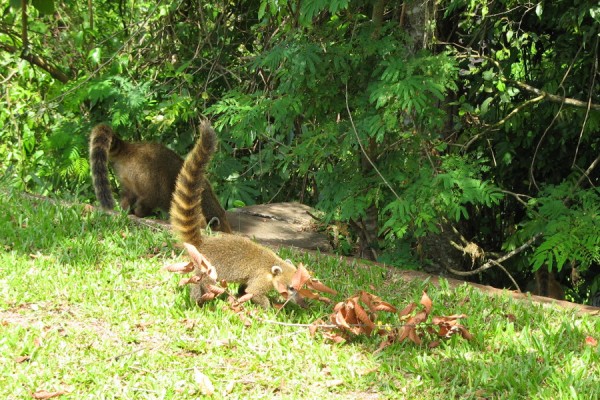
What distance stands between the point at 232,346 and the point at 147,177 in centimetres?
363

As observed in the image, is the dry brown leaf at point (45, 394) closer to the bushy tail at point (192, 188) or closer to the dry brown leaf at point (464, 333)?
the bushy tail at point (192, 188)

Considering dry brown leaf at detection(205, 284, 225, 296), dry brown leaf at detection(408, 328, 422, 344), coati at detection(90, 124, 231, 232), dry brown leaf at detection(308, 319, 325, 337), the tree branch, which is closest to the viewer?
dry brown leaf at detection(408, 328, 422, 344)

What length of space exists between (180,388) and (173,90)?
5.53 m

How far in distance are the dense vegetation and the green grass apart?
1191 mm

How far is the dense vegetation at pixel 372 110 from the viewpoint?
559 cm

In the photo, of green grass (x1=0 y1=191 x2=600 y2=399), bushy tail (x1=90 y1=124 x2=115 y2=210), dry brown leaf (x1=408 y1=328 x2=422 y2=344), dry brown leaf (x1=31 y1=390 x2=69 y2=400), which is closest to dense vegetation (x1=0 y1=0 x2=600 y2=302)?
bushy tail (x1=90 y1=124 x2=115 y2=210)

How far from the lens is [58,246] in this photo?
16.8 ft

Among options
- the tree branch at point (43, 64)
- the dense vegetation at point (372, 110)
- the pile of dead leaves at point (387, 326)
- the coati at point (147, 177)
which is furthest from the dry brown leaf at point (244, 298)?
the tree branch at point (43, 64)

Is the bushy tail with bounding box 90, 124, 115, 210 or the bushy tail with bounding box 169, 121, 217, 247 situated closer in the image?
the bushy tail with bounding box 169, 121, 217, 247

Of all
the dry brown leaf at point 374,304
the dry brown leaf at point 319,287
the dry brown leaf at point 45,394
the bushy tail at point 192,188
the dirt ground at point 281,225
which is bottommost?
the dirt ground at point 281,225

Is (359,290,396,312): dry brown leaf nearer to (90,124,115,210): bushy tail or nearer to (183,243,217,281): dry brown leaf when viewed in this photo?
(183,243,217,281): dry brown leaf

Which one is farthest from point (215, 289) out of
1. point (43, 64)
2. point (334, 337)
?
point (43, 64)

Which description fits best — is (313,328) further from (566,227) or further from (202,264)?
(566,227)

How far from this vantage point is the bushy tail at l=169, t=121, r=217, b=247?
4258 mm
